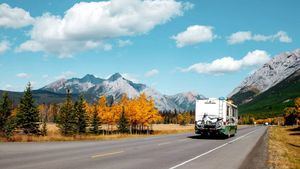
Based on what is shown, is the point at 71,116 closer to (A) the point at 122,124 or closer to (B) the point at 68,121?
(B) the point at 68,121

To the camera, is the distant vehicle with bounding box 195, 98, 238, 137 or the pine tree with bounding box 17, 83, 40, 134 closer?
the distant vehicle with bounding box 195, 98, 238, 137

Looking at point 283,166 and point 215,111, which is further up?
point 215,111

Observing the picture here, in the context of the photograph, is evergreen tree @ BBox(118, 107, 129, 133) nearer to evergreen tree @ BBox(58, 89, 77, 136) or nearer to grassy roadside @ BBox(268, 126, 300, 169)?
evergreen tree @ BBox(58, 89, 77, 136)

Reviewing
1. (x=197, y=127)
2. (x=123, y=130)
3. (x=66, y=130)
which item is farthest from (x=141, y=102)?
(x=197, y=127)

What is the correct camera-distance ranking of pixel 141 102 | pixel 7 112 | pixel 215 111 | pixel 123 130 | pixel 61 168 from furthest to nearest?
pixel 141 102 → pixel 123 130 → pixel 7 112 → pixel 215 111 → pixel 61 168

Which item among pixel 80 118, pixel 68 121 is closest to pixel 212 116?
pixel 68 121

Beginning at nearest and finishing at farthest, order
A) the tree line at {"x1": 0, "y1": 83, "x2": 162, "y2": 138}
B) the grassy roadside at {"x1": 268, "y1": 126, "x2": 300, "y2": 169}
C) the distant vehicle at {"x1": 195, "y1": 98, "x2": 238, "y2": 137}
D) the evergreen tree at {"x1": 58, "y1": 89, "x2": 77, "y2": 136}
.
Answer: the grassy roadside at {"x1": 268, "y1": 126, "x2": 300, "y2": 169} < the distant vehicle at {"x1": 195, "y1": 98, "x2": 238, "y2": 137} < the tree line at {"x1": 0, "y1": 83, "x2": 162, "y2": 138} < the evergreen tree at {"x1": 58, "y1": 89, "x2": 77, "y2": 136}

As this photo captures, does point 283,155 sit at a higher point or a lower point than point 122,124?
higher

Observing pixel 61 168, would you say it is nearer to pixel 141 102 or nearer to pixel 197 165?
pixel 197 165

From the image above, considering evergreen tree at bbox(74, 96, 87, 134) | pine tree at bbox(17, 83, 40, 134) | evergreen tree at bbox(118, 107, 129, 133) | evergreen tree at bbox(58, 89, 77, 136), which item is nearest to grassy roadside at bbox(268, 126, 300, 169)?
pine tree at bbox(17, 83, 40, 134)

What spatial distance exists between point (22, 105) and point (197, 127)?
32995 mm

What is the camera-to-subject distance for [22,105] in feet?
187

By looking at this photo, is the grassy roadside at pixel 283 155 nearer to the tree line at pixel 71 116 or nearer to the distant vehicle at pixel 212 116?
the distant vehicle at pixel 212 116

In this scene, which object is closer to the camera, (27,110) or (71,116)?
(27,110)
